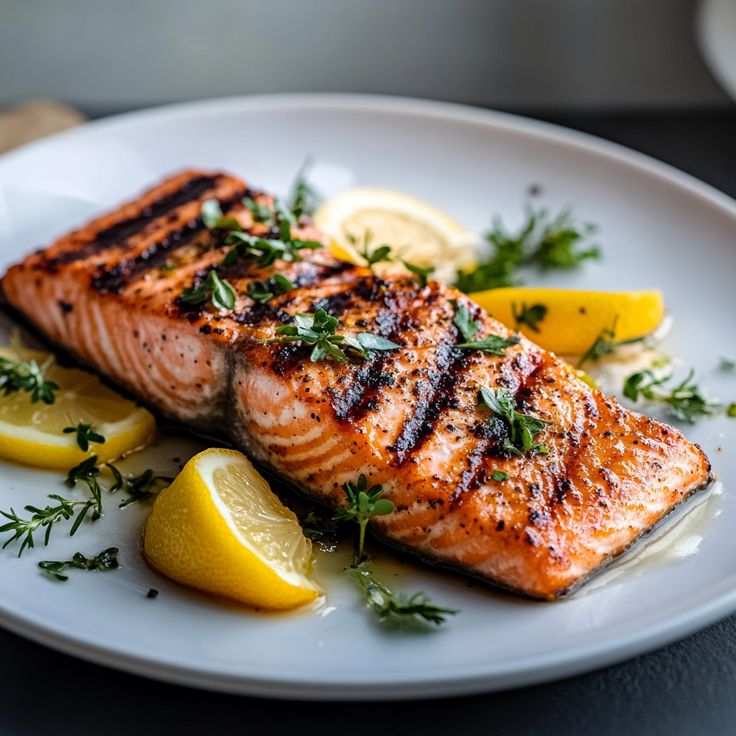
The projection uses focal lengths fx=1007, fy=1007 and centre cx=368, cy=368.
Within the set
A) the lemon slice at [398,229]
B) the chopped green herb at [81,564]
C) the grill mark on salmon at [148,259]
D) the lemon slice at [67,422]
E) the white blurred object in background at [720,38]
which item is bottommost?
the chopped green herb at [81,564]

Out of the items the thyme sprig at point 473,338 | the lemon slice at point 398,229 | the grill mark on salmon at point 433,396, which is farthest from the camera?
the lemon slice at point 398,229

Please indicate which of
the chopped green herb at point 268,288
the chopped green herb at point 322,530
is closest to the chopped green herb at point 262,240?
the chopped green herb at point 268,288

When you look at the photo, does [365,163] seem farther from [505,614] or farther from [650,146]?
[505,614]

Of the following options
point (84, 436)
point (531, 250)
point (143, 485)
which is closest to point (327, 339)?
point (143, 485)

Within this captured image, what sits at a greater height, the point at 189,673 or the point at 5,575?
the point at 189,673

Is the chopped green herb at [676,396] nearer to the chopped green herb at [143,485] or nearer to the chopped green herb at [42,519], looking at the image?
the chopped green herb at [143,485]

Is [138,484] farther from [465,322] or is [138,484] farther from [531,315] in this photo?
[531,315]

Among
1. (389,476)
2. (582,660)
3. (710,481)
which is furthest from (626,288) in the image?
(582,660)
